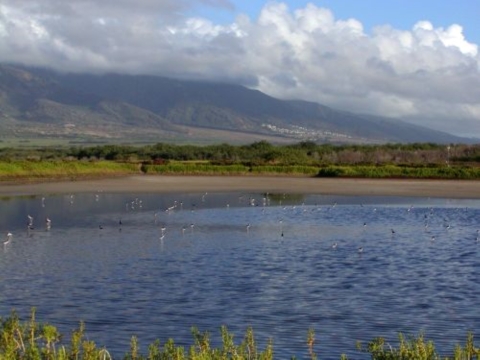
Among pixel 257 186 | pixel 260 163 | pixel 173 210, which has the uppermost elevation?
pixel 260 163

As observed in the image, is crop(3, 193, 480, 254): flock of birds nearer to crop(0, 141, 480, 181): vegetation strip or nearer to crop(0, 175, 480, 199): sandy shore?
crop(0, 175, 480, 199): sandy shore

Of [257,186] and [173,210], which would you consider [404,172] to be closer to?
[257,186]

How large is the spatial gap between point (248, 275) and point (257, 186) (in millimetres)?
47738

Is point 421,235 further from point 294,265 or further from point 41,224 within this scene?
point 41,224

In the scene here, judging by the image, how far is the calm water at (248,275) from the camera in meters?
18.2

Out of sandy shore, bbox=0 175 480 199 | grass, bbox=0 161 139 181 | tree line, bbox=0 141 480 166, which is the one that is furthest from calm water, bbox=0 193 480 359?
tree line, bbox=0 141 480 166

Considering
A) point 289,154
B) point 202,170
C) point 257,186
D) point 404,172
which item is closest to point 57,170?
point 202,170

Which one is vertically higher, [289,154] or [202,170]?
[289,154]

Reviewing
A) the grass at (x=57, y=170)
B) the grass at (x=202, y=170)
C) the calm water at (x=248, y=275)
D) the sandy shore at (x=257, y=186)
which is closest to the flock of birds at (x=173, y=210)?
the calm water at (x=248, y=275)

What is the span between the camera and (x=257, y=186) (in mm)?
72750

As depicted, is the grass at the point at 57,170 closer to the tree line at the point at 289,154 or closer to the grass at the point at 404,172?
the grass at the point at 404,172

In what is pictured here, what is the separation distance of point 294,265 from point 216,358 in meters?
16.2

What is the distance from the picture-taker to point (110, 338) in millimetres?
16953

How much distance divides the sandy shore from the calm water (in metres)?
17.8
